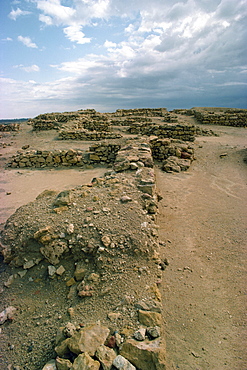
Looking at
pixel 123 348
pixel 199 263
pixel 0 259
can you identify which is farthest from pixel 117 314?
pixel 0 259

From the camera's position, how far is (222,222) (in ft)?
16.3

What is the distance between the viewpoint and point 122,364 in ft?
6.02

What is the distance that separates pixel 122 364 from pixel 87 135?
510 inches

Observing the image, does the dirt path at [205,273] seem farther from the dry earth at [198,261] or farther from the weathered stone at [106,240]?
the weathered stone at [106,240]

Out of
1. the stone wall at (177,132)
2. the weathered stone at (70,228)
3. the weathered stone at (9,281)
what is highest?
the stone wall at (177,132)

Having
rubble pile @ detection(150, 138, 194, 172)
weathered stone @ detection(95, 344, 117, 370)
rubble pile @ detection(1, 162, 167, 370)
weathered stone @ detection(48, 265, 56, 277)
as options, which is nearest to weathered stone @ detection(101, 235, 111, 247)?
rubble pile @ detection(1, 162, 167, 370)

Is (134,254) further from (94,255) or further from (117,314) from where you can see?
(117,314)

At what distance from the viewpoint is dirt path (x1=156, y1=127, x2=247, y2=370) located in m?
2.33

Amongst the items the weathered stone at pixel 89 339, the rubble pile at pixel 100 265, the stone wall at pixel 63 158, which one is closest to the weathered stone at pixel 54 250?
the rubble pile at pixel 100 265

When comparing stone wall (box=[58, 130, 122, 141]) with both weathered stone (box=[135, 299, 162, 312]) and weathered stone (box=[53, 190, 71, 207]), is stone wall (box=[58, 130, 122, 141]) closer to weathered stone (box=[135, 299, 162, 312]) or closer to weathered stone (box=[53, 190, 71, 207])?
weathered stone (box=[53, 190, 71, 207])

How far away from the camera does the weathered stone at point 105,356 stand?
1.83m

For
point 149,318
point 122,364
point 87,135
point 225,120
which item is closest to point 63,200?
point 149,318

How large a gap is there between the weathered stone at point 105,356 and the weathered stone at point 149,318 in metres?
0.46

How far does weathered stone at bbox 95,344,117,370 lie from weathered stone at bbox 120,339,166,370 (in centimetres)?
10
